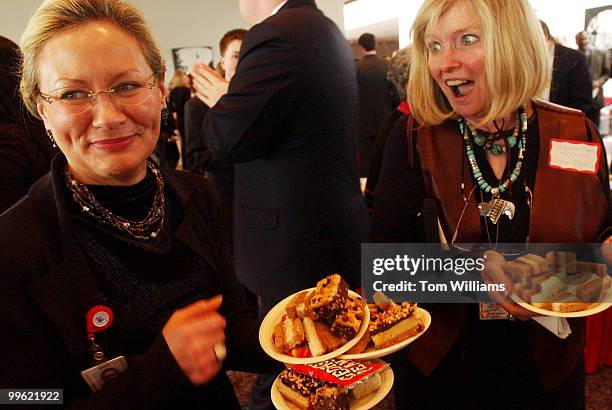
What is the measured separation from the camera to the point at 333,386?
2.55 ft

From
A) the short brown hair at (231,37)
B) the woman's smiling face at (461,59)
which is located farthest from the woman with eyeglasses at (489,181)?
the short brown hair at (231,37)

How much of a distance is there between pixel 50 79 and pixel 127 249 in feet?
0.90

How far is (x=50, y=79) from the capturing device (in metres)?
0.72

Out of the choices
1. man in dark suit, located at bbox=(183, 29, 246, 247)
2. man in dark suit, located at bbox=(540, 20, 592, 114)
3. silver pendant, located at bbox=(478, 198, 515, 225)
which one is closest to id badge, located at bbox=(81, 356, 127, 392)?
silver pendant, located at bbox=(478, 198, 515, 225)

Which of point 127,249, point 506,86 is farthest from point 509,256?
point 127,249

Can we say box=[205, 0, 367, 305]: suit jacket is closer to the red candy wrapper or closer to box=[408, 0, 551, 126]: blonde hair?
box=[408, 0, 551, 126]: blonde hair

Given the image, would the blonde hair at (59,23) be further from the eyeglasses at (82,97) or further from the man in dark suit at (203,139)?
the man in dark suit at (203,139)

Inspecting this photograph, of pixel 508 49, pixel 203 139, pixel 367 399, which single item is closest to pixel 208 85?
pixel 203 139

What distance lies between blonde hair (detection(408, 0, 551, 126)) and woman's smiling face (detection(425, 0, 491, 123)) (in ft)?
0.03

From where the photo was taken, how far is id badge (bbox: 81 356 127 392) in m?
0.70

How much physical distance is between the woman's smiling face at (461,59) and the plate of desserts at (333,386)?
1.84 feet

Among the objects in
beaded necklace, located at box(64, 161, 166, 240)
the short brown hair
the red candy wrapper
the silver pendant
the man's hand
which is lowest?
the red candy wrapper

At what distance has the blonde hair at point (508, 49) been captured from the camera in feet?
3.21

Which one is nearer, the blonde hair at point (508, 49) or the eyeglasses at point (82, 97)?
the eyeglasses at point (82, 97)
